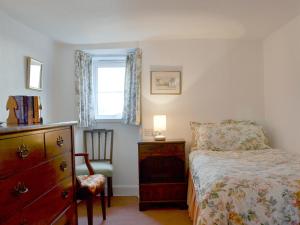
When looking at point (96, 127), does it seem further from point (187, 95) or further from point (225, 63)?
point (225, 63)

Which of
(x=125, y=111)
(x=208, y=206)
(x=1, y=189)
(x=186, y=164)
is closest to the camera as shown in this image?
(x=1, y=189)

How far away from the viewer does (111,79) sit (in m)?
3.91

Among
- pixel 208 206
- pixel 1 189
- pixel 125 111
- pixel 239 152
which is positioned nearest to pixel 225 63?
pixel 239 152

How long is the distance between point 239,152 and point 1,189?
2378 mm

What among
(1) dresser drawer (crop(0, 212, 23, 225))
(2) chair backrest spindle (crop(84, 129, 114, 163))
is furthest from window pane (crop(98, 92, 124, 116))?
(1) dresser drawer (crop(0, 212, 23, 225))

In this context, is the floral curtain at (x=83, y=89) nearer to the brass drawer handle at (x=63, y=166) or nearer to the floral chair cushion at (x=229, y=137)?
the floral chair cushion at (x=229, y=137)

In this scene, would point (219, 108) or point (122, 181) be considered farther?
point (122, 181)

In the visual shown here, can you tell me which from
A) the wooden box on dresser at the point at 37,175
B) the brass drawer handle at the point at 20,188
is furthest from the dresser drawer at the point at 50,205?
the brass drawer handle at the point at 20,188

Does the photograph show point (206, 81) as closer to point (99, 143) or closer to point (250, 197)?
point (99, 143)

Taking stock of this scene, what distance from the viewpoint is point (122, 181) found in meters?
3.80

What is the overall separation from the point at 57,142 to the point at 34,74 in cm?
151

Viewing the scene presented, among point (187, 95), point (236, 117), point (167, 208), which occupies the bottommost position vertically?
point (167, 208)

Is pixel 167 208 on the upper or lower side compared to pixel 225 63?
lower

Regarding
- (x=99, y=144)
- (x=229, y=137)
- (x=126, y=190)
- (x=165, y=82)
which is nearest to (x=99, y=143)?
(x=99, y=144)
